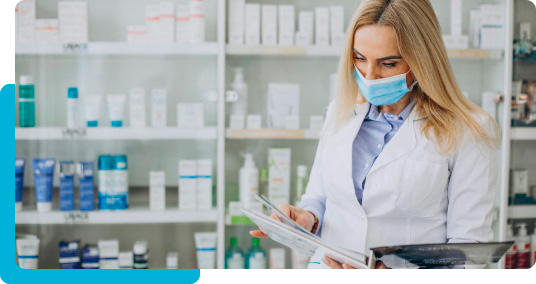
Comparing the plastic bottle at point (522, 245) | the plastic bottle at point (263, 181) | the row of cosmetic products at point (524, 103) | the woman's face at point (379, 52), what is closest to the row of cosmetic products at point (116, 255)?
the plastic bottle at point (263, 181)

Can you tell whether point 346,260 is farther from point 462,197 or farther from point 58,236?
Result: point 58,236

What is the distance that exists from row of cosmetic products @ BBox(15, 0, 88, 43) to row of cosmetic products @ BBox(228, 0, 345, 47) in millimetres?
574

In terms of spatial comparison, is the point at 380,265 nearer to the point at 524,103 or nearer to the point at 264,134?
the point at 264,134

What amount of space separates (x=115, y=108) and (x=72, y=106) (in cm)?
16

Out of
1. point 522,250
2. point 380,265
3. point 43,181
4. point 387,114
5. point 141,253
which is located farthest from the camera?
point 141,253

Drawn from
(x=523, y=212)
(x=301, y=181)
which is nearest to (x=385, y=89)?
(x=301, y=181)

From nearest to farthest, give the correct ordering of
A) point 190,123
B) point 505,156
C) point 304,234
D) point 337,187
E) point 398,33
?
point 304,234
point 398,33
point 337,187
point 505,156
point 190,123

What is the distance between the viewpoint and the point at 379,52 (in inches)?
48.1

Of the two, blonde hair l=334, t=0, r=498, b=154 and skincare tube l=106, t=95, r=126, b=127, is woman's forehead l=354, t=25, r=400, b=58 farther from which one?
skincare tube l=106, t=95, r=126, b=127

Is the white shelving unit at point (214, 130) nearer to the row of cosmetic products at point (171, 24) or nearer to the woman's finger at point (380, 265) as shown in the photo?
the row of cosmetic products at point (171, 24)

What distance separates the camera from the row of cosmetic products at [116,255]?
183cm

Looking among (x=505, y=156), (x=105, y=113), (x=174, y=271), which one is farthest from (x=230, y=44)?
(x=505, y=156)

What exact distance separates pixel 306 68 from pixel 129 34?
2.33ft

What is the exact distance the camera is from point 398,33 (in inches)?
46.9
